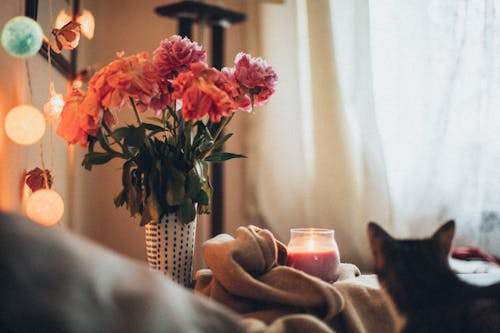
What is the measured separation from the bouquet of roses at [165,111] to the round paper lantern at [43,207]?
9 cm

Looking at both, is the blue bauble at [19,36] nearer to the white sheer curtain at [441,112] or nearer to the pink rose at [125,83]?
the pink rose at [125,83]

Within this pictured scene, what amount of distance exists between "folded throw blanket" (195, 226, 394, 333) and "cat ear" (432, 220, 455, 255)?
0.15m

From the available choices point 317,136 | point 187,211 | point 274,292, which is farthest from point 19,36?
point 317,136

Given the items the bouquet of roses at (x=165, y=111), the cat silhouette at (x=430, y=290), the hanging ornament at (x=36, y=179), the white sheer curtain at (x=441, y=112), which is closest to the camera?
the cat silhouette at (x=430, y=290)

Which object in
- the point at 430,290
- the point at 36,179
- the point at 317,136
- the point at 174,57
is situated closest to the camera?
the point at 430,290

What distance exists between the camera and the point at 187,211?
0.87 meters

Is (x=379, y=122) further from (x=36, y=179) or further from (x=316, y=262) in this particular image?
(x=36, y=179)

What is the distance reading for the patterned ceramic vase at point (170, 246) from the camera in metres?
0.89

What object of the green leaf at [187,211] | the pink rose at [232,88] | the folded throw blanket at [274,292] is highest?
the pink rose at [232,88]

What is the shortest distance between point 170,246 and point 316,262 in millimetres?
265

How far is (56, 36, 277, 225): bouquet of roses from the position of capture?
795 mm

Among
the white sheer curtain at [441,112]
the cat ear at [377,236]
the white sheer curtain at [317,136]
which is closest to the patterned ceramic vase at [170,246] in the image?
the cat ear at [377,236]

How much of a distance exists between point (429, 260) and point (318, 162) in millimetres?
1181

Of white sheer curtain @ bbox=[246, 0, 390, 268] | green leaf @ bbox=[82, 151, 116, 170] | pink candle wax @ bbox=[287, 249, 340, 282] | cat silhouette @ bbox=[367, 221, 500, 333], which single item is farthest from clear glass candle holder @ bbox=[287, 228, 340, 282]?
white sheer curtain @ bbox=[246, 0, 390, 268]
